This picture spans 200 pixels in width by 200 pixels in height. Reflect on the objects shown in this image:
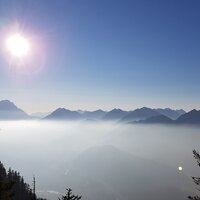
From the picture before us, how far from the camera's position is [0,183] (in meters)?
18.7

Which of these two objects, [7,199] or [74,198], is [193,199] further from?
[7,199]

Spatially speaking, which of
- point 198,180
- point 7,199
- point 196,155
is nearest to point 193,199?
point 198,180

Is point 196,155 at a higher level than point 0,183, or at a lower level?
higher

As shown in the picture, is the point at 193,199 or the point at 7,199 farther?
the point at 7,199

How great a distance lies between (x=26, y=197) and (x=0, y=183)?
118 meters

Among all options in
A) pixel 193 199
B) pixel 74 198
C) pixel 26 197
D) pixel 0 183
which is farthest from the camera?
pixel 26 197

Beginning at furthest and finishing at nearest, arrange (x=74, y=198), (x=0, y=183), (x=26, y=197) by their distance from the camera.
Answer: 1. (x=26, y=197)
2. (x=74, y=198)
3. (x=0, y=183)

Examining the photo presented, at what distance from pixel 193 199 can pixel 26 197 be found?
12146 centimetres

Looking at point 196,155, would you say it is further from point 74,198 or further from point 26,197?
point 26,197

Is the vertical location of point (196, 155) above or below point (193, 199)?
above

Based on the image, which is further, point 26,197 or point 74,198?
point 26,197

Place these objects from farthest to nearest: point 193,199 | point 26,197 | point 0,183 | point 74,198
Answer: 1. point 26,197
2. point 74,198
3. point 0,183
4. point 193,199

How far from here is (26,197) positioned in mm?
130750

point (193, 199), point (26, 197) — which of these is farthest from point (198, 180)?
point (26, 197)
